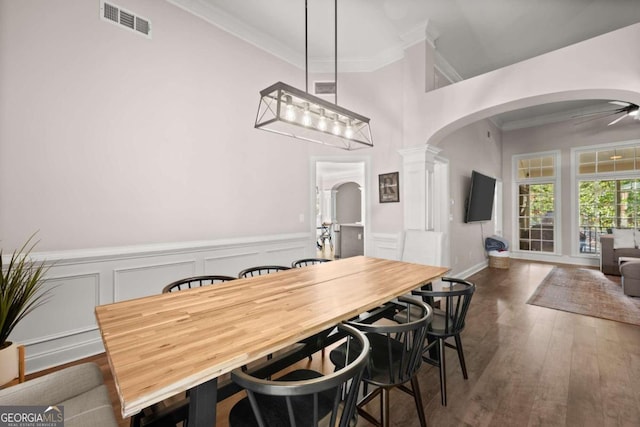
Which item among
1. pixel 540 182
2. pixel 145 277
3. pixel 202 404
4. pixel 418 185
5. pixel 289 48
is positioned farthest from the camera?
pixel 540 182

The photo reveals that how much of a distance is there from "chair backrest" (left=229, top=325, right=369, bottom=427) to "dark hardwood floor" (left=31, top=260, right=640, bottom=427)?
74cm

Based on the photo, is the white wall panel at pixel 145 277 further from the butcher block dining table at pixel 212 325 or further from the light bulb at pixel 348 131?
the light bulb at pixel 348 131

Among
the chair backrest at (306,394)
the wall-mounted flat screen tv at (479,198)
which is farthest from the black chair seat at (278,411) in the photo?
the wall-mounted flat screen tv at (479,198)

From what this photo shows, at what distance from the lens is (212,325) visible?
1280mm

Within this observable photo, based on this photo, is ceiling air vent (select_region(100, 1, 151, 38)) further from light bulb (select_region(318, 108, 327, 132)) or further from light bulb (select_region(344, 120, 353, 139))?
light bulb (select_region(344, 120, 353, 139))

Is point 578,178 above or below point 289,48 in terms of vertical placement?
below

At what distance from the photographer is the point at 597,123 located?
6.22 meters

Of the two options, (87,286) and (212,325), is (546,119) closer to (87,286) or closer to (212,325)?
Result: (212,325)

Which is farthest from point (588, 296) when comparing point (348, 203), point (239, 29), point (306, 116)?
point (348, 203)

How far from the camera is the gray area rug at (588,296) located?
138 inches

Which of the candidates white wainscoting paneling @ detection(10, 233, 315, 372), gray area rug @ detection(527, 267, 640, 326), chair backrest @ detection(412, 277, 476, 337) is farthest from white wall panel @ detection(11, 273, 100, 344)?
gray area rug @ detection(527, 267, 640, 326)

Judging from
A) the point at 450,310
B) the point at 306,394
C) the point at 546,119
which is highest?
the point at 546,119

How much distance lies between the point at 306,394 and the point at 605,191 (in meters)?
8.31

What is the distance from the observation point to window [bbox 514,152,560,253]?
6820 millimetres
